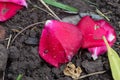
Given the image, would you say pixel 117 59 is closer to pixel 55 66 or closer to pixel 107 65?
pixel 107 65

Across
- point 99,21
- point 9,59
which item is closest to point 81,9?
point 99,21

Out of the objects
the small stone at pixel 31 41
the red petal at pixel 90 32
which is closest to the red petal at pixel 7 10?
the small stone at pixel 31 41

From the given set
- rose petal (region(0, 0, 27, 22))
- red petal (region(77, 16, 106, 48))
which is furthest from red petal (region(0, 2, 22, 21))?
red petal (region(77, 16, 106, 48))

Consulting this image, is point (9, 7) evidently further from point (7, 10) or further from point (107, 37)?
point (107, 37)

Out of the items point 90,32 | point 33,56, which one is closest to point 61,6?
point 90,32

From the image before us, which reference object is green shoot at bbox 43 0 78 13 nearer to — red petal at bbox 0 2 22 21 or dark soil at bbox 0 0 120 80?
dark soil at bbox 0 0 120 80
